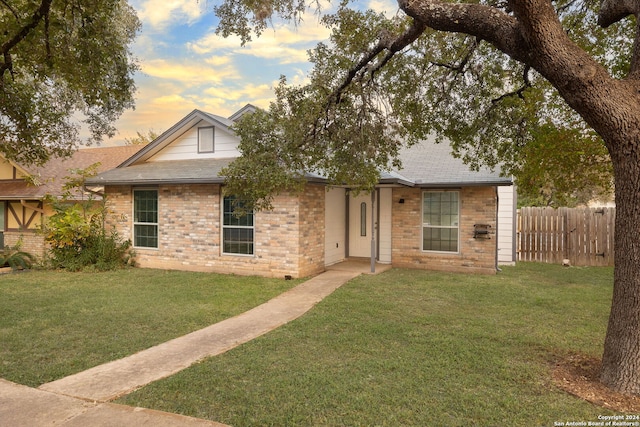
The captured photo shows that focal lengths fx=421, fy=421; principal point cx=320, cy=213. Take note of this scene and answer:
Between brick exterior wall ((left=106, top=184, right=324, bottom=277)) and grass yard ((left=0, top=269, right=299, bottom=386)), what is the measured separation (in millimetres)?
563

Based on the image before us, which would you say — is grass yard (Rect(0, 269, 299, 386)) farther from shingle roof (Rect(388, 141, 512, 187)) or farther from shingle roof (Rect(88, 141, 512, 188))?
shingle roof (Rect(388, 141, 512, 187))

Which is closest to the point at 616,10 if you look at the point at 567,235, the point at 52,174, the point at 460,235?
the point at 460,235

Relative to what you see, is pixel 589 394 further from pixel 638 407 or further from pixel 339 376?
pixel 339 376

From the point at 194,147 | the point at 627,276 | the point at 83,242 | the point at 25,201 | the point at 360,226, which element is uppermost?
the point at 194,147

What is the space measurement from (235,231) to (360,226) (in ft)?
14.0

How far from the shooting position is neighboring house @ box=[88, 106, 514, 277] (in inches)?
436

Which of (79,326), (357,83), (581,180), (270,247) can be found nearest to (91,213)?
(270,247)

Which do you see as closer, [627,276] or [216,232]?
[627,276]

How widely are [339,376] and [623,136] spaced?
3705mm

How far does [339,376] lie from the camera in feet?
14.9

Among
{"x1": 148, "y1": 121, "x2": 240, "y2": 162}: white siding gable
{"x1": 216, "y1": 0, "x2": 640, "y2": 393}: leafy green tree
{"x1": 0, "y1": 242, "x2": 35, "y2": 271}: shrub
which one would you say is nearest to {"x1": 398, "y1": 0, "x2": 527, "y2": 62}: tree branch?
{"x1": 216, "y1": 0, "x2": 640, "y2": 393}: leafy green tree

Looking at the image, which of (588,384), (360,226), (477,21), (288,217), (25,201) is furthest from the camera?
(25,201)

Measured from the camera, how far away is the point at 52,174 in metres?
17.1

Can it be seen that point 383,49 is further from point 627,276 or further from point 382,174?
point 627,276
